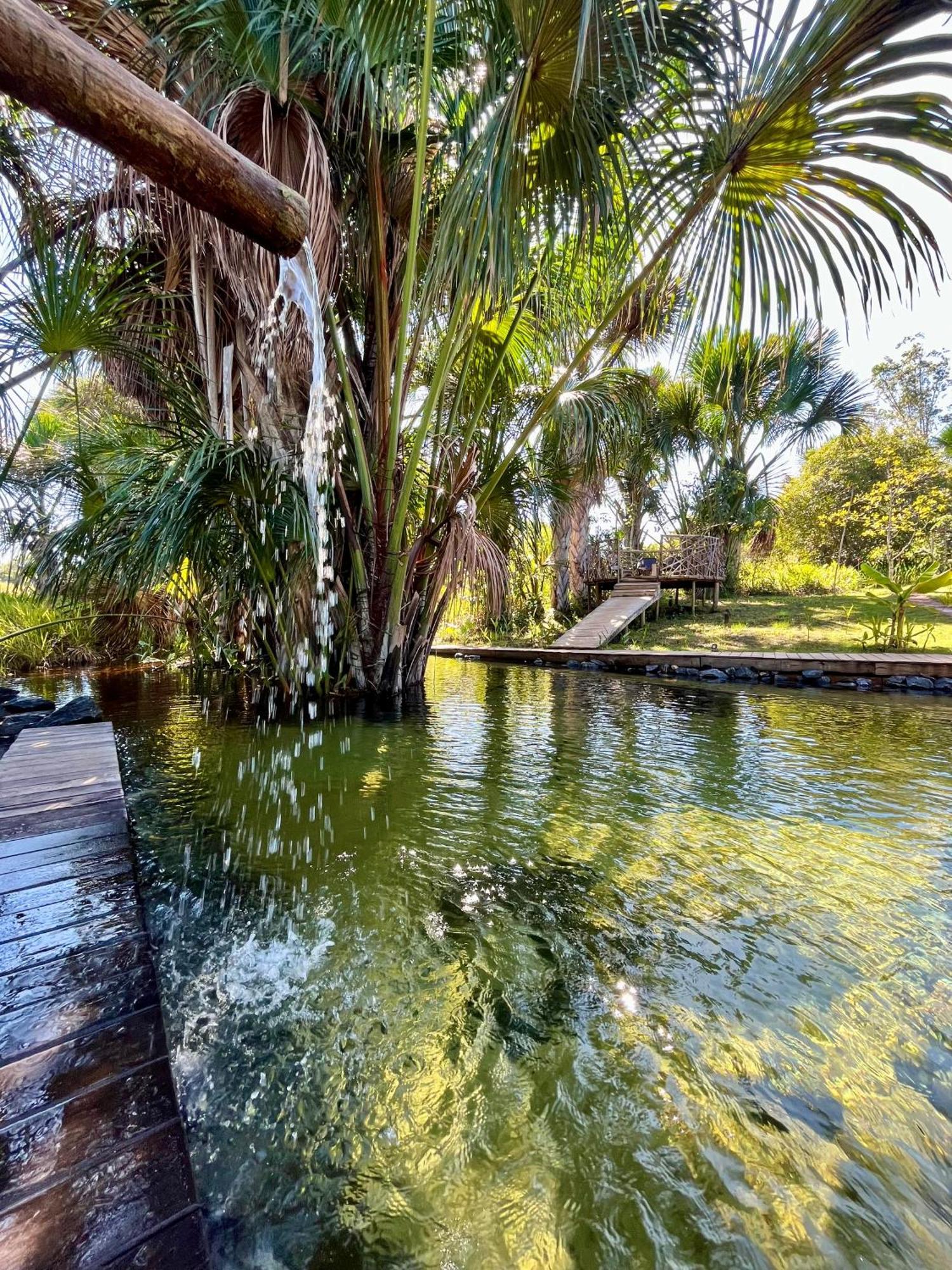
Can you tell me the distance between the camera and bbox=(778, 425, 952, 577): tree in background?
1074 cm

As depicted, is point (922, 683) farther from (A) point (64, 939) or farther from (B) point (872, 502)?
(A) point (64, 939)

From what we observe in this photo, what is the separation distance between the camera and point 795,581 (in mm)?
13422

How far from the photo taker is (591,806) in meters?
2.65

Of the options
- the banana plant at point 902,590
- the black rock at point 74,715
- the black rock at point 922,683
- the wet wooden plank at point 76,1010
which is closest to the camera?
the wet wooden plank at point 76,1010

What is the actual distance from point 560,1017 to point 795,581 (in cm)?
1473

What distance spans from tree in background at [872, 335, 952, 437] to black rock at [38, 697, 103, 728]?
24.2 m

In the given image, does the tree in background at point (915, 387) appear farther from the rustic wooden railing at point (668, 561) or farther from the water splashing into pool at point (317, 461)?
the water splashing into pool at point (317, 461)

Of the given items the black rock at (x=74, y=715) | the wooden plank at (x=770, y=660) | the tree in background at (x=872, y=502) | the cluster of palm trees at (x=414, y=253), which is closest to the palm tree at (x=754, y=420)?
the tree in background at (x=872, y=502)

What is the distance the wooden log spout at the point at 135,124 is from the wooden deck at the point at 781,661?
750 centimetres

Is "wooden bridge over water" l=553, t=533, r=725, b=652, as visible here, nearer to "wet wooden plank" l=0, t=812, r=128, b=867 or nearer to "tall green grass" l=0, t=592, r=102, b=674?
"tall green grass" l=0, t=592, r=102, b=674

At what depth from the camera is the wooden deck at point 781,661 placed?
6336mm

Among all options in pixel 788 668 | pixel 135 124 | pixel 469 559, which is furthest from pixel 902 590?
pixel 135 124

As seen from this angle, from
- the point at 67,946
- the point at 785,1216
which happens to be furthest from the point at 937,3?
the point at 67,946

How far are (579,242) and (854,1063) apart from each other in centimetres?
364
